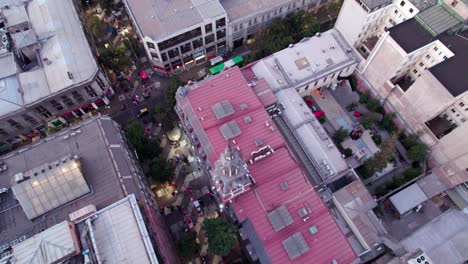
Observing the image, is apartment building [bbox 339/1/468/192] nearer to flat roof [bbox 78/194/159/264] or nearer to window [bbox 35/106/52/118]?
flat roof [bbox 78/194/159/264]

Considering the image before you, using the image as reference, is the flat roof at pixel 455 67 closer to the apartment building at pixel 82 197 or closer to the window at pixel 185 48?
the window at pixel 185 48

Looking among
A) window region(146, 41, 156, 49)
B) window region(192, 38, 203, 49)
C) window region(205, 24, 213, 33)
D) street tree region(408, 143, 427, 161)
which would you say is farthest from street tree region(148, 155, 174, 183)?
street tree region(408, 143, 427, 161)

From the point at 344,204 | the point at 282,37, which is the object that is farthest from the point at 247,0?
the point at 344,204

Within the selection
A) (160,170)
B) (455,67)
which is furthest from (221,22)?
(455,67)

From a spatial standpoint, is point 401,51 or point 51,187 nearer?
point 51,187

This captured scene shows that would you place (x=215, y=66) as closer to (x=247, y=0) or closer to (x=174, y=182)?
(x=247, y=0)

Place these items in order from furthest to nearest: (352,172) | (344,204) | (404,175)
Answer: (404,175)
(352,172)
(344,204)
